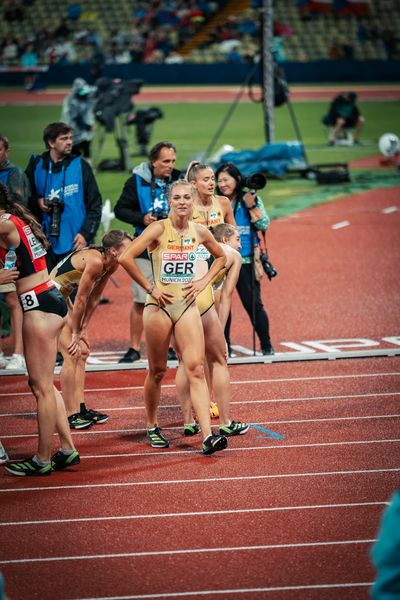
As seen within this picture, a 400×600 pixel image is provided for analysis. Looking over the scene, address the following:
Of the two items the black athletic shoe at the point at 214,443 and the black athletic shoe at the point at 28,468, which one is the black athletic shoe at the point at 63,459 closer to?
the black athletic shoe at the point at 28,468

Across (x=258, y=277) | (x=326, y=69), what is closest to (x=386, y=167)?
(x=258, y=277)

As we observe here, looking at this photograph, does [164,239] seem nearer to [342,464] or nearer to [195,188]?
[195,188]

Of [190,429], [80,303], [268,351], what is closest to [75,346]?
[80,303]

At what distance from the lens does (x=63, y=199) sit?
33.6 feet

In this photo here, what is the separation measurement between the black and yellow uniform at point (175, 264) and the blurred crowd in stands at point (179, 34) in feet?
133

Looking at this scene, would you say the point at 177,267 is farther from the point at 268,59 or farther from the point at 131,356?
the point at 268,59

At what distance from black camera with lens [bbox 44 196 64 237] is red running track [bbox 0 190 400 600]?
57.4 inches

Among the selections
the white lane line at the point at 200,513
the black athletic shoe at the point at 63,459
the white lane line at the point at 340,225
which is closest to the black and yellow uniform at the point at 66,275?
the black athletic shoe at the point at 63,459

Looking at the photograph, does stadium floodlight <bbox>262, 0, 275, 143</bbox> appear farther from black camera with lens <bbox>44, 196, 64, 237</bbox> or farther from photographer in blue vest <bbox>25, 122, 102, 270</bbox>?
black camera with lens <bbox>44, 196, 64, 237</bbox>

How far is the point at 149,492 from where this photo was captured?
7.42 m

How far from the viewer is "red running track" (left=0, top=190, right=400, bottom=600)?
239 inches

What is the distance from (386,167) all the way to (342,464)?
60.8 feet

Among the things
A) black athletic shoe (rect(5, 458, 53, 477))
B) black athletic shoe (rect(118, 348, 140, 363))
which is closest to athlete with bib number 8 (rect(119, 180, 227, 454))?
black athletic shoe (rect(5, 458, 53, 477))

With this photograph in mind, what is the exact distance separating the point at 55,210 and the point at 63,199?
130 millimetres
